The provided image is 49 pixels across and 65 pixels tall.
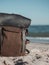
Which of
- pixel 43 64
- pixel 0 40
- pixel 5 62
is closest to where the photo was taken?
pixel 43 64

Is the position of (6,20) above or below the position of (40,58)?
above

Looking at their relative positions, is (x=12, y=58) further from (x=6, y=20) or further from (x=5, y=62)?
(x=6, y=20)

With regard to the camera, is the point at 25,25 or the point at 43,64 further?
the point at 25,25

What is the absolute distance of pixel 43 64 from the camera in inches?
221

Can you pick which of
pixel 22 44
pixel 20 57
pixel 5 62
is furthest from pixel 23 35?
pixel 5 62

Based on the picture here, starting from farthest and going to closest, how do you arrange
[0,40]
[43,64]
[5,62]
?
[0,40]
[5,62]
[43,64]

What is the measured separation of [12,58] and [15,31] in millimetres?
807

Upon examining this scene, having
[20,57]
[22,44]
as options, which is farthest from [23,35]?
[20,57]

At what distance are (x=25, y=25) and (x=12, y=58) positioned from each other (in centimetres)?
106

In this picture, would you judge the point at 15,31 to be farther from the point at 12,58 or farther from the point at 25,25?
the point at 12,58

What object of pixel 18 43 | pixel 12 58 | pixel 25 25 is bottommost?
pixel 12 58

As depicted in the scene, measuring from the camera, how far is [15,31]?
6609 mm

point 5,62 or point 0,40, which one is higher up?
point 0,40

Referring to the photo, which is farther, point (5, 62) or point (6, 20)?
point (6, 20)
